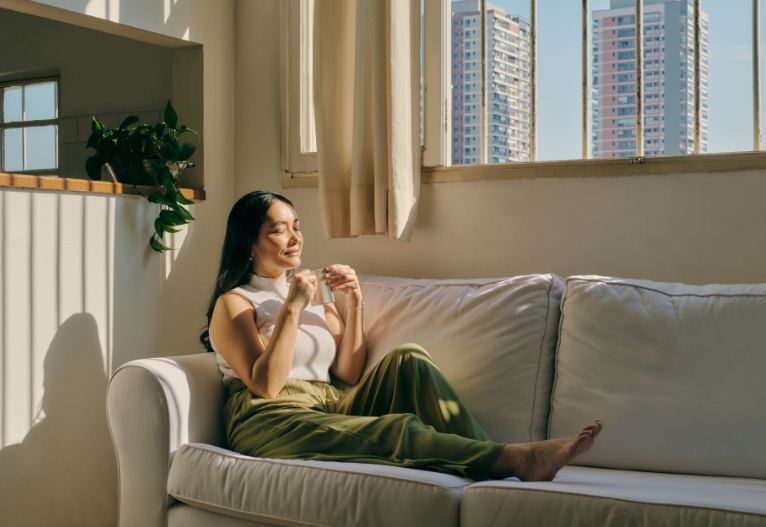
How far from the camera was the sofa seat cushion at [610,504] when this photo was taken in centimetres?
133

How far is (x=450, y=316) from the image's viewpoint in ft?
7.22

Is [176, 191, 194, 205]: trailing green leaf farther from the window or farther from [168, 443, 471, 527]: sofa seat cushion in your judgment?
the window

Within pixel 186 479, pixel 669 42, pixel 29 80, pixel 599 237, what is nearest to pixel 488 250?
pixel 599 237

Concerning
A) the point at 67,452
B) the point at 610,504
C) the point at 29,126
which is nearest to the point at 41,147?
the point at 29,126

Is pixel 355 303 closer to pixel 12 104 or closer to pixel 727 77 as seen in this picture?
pixel 727 77

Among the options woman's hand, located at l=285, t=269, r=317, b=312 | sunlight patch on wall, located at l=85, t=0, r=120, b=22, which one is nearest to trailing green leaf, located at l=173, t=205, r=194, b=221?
sunlight patch on wall, located at l=85, t=0, r=120, b=22

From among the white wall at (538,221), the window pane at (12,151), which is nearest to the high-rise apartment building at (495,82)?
the white wall at (538,221)

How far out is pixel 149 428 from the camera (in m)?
1.86

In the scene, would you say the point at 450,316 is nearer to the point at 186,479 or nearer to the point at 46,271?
the point at 186,479

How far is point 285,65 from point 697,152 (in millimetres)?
1569

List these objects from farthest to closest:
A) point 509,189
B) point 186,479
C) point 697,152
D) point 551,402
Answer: point 509,189 < point 697,152 < point 551,402 < point 186,479

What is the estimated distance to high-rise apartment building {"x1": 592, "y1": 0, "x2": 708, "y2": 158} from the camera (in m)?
2.41

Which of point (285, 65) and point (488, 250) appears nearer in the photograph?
point (488, 250)

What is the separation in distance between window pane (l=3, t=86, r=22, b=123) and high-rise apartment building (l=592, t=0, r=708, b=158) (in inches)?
126
